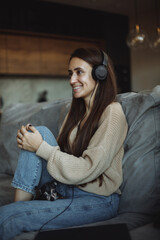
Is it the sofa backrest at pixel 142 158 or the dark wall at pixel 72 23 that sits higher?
the dark wall at pixel 72 23

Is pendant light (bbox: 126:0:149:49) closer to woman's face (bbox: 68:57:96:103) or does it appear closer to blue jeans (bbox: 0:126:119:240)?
woman's face (bbox: 68:57:96:103)

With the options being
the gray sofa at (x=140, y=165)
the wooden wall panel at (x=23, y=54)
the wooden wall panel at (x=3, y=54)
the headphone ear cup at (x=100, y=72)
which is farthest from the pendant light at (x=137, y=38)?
the headphone ear cup at (x=100, y=72)

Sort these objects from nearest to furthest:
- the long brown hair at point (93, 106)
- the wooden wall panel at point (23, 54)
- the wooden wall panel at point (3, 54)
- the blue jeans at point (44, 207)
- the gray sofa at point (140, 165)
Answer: the blue jeans at point (44, 207), the gray sofa at point (140, 165), the long brown hair at point (93, 106), the wooden wall panel at point (3, 54), the wooden wall panel at point (23, 54)

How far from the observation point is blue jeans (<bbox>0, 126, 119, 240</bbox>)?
1.04 meters

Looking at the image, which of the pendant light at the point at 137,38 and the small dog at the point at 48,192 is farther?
the pendant light at the point at 137,38

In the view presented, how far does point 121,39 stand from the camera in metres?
5.72

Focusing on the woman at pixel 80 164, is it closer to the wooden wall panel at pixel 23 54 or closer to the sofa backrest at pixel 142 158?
the sofa backrest at pixel 142 158

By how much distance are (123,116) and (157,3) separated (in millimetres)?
4720

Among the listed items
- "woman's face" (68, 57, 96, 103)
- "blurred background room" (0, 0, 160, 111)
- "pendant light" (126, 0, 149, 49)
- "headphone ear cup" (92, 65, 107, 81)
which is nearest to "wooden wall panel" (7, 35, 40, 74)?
"blurred background room" (0, 0, 160, 111)

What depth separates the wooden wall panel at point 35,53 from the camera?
4.69 m

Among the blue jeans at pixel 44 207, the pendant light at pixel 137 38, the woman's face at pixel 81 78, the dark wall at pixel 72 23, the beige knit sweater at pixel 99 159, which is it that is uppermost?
the dark wall at pixel 72 23

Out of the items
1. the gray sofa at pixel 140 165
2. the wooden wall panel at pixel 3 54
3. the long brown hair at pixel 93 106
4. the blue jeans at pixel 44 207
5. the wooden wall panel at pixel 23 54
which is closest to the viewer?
the blue jeans at pixel 44 207

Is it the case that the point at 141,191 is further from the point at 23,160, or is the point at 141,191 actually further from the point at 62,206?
the point at 23,160

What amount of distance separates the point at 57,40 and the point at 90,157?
173 inches
